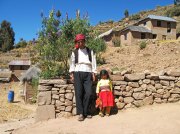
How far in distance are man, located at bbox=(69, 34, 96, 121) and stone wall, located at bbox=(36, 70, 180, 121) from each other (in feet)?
1.30

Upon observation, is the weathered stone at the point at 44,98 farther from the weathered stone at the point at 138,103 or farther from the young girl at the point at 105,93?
the weathered stone at the point at 138,103

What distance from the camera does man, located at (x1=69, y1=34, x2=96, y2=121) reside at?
6.98m

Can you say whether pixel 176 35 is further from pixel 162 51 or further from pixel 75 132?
pixel 75 132

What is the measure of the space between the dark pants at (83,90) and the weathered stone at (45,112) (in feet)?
2.34

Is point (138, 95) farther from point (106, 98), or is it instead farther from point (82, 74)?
Result: point (82, 74)

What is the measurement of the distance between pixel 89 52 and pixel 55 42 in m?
1.97

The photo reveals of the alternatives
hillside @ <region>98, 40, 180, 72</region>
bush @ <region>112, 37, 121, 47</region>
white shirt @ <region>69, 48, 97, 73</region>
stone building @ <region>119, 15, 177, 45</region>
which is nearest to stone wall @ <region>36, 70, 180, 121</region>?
white shirt @ <region>69, 48, 97, 73</region>

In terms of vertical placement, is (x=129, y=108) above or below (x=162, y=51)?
below

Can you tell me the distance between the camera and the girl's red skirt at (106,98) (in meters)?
6.96

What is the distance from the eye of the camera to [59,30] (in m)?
8.96

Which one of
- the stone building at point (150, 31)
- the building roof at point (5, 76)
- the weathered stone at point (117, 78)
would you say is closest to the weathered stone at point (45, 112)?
the weathered stone at point (117, 78)

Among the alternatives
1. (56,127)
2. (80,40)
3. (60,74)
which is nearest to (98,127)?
(56,127)

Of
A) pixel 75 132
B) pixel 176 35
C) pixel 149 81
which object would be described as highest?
pixel 176 35

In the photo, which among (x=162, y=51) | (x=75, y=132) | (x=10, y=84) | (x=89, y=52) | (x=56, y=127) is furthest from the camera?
(x=10, y=84)
